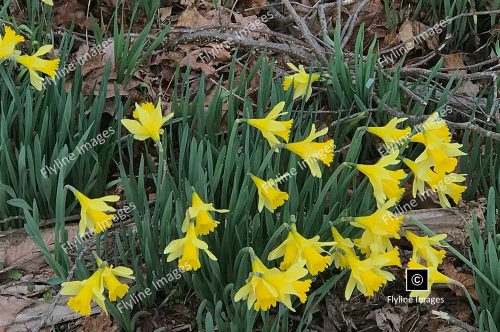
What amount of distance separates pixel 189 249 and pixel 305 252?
32cm

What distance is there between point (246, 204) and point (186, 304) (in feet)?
1.45

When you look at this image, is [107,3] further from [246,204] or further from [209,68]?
[246,204]

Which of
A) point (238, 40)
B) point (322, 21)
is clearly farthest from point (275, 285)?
point (322, 21)

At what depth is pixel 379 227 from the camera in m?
1.64

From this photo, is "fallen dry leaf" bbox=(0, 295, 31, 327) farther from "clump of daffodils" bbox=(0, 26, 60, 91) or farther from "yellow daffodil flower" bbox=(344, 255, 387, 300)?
"yellow daffodil flower" bbox=(344, 255, 387, 300)

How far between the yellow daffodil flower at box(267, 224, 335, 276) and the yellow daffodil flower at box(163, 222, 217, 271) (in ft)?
0.70

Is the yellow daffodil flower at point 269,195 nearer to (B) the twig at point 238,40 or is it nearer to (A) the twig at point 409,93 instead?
(A) the twig at point 409,93

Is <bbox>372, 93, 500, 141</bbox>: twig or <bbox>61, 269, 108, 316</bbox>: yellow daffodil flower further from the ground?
<bbox>372, 93, 500, 141</bbox>: twig

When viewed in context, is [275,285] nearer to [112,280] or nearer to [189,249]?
[189,249]

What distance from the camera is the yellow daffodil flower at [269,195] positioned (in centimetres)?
167

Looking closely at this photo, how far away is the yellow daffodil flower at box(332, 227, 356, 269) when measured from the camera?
65.9 inches

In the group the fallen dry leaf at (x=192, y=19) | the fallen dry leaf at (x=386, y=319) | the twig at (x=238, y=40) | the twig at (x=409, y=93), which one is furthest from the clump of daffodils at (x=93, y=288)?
the fallen dry leaf at (x=192, y=19)

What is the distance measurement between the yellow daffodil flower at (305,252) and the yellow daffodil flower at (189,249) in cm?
21

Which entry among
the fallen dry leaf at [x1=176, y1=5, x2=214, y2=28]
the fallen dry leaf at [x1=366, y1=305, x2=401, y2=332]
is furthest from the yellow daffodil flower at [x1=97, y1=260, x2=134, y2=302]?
the fallen dry leaf at [x1=176, y1=5, x2=214, y2=28]
